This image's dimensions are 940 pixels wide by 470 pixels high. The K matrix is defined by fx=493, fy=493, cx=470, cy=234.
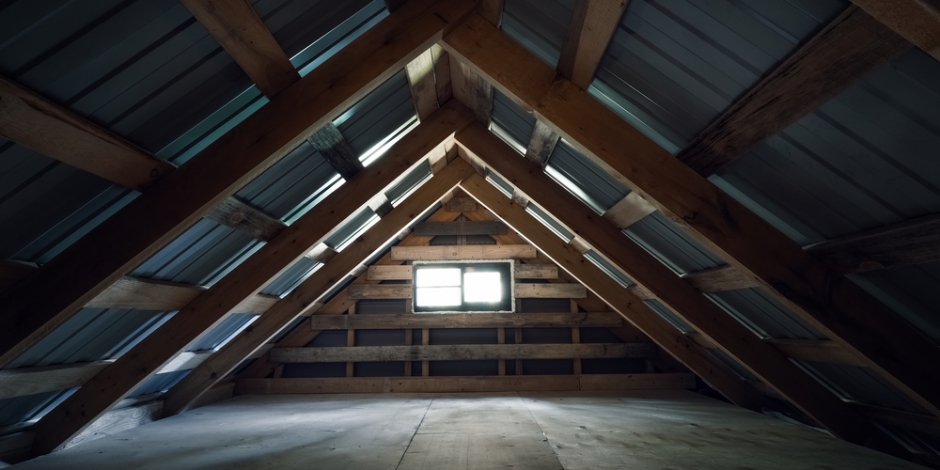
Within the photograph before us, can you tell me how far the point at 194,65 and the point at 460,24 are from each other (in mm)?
1143

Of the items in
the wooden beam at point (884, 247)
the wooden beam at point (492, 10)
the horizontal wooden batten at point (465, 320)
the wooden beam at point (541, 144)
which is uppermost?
the wooden beam at point (492, 10)

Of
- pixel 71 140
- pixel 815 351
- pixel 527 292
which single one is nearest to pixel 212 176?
pixel 71 140

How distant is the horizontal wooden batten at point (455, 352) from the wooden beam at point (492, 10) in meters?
4.80

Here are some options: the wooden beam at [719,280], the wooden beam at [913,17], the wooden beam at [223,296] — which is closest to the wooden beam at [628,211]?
the wooden beam at [719,280]

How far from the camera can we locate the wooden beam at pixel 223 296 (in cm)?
306

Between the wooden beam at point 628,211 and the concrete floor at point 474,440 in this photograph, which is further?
the wooden beam at point 628,211

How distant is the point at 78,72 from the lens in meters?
1.48

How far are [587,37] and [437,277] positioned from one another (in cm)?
498

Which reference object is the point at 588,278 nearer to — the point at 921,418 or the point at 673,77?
the point at 921,418

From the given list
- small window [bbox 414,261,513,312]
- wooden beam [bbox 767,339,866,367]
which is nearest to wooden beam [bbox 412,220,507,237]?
small window [bbox 414,261,513,312]

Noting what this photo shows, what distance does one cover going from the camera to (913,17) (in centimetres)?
101

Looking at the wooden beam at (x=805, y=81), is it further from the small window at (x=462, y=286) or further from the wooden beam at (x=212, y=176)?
the small window at (x=462, y=286)

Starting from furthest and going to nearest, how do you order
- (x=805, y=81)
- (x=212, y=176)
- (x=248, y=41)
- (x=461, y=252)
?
(x=461, y=252) < (x=212, y=176) < (x=248, y=41) < (x=805, y=81)

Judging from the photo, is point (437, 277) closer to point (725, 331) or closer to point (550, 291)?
point (550, 291)
